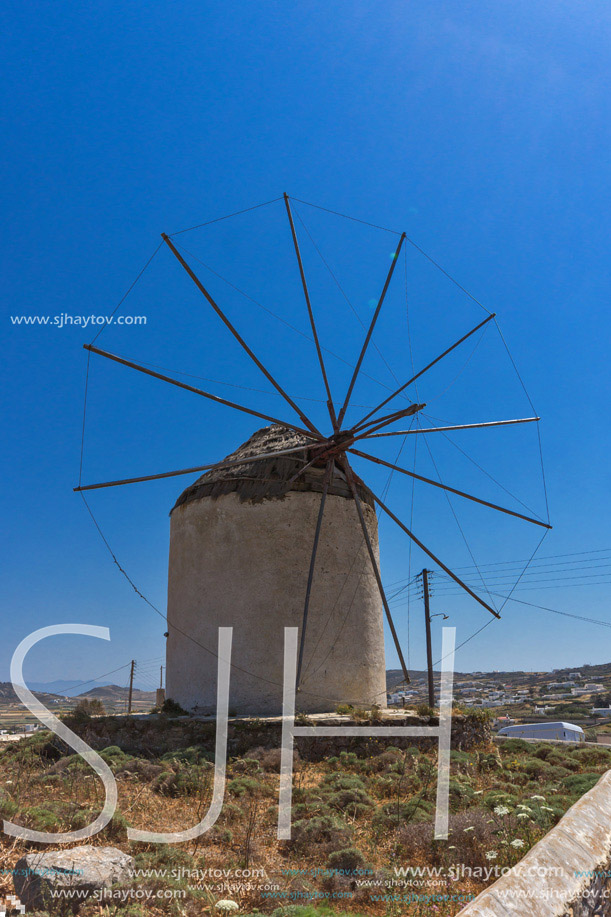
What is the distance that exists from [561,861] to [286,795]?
177 inches

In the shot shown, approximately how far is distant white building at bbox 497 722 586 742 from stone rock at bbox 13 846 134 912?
14458 mm

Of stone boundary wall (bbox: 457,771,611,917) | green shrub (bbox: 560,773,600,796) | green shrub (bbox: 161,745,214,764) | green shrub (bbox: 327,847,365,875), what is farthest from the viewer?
green shrub (bbox: 161,745,214,764)

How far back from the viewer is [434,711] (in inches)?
394

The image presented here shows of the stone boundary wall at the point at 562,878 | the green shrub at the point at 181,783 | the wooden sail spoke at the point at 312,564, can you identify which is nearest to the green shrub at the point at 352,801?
the green shrub at the point at 181,783

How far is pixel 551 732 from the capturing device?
18125 millimetres

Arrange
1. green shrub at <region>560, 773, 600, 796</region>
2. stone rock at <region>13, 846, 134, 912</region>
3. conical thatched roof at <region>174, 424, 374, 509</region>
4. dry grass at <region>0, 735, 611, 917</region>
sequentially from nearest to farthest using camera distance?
stone rock at <region>13, 846, 134, 912</region>
dry grass at <region>0, 735, 611, 917</region>
green shrub at <region>560, 773, 600, 796</region>
conical thatched roof at <region>174, 424, 374, 509</region>

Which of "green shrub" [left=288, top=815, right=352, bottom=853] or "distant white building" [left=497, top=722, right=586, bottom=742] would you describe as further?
"distant white building" [left=497, top=722, right=586, bottom=742]

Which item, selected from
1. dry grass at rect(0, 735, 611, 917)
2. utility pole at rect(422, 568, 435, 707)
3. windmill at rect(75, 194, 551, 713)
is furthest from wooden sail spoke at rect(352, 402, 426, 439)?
utility pole at rect(422, 568, 435, 707)

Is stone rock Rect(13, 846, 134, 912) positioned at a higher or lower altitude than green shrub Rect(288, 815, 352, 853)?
higher

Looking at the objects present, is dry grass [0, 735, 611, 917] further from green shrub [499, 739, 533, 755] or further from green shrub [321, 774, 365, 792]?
green shrub [499, 739, 533, 755]

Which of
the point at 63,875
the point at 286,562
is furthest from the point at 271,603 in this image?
the point at 63,875

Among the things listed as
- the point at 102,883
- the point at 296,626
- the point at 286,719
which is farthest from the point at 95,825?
the point at 296,626

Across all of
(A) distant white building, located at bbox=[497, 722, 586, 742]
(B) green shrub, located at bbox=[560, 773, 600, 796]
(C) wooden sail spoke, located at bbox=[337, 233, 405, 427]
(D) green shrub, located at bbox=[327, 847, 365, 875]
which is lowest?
(A) distant white building, located at bbox=[497, 722, 586, 742]

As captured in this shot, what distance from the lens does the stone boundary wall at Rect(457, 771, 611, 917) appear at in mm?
2512
